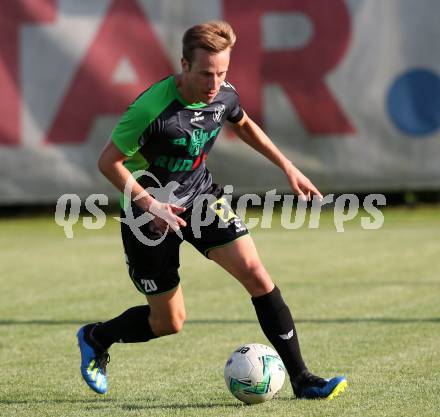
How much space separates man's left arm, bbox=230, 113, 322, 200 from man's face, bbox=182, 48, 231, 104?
64 cm

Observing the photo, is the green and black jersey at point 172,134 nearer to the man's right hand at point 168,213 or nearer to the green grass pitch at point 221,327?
the man's right hand at point 168,213

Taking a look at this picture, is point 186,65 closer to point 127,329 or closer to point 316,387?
point 127,329

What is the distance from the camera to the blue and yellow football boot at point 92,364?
5500 millimetres

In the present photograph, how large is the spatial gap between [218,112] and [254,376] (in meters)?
1.43

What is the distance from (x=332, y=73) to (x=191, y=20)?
8.39 ft

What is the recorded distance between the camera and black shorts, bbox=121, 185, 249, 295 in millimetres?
5320

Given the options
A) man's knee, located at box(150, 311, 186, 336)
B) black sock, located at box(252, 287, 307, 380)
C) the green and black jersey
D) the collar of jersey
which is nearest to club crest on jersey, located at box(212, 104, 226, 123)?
the green and black jersey

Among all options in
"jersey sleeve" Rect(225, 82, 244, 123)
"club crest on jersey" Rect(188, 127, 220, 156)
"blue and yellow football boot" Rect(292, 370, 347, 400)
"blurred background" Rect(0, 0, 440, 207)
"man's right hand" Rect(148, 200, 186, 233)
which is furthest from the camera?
"blurred background" Rect(0, 0, 440, 207)

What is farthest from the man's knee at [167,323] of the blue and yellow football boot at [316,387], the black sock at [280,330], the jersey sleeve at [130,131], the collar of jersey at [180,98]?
the collar of jersey at [180,98]

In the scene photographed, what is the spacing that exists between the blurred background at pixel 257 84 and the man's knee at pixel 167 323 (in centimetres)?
1106

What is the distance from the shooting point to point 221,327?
25.1ft

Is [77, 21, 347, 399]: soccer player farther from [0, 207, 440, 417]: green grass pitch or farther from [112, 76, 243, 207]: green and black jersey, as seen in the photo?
[0, 207, 440, 417]: green grass pitch

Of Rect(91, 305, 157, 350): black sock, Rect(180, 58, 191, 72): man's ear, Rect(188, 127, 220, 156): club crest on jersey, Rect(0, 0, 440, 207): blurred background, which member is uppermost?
Rect(180, 58, 191, 72): man's ear

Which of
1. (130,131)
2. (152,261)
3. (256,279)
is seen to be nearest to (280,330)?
(256,279)
